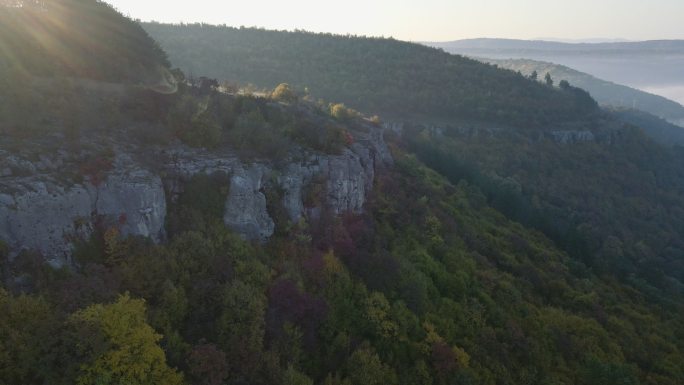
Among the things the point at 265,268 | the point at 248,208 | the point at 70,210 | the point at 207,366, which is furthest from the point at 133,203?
the point at 207,366

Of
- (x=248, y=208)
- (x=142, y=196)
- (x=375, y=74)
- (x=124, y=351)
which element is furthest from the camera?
(x=375, y=74)

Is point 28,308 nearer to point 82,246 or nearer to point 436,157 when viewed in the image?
point 82,246

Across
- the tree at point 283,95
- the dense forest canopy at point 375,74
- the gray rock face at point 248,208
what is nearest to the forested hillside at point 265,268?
the gray rock face at point 248,208

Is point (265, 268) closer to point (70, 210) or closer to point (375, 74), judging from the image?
point (70, 210)

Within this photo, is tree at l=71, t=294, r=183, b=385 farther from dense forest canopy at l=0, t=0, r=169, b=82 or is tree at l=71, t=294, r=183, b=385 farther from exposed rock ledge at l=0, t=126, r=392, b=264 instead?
dense forest canopy at l=0, t=0, r=169, b=82

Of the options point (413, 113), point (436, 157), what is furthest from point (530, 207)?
point (413, 113)

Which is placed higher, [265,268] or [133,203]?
[133,203]
